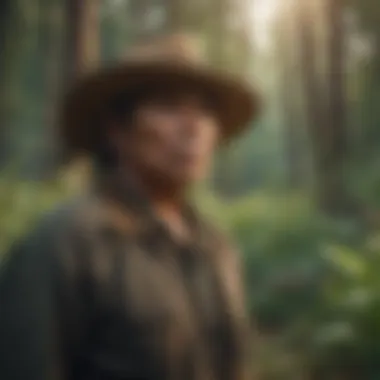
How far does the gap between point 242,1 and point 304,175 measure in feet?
1.06

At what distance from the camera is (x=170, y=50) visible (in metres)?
1.56

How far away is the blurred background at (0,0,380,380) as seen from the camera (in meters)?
1.57

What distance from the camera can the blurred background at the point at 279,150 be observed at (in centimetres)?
157

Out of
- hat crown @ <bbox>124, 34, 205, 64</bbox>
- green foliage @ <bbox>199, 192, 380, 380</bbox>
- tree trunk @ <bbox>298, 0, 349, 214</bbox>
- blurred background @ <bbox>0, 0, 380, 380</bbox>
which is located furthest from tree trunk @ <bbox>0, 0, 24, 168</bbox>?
tree trunk @ <bbox>298, 0, 349, 214</bbox>

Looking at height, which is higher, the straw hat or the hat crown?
the hat crown

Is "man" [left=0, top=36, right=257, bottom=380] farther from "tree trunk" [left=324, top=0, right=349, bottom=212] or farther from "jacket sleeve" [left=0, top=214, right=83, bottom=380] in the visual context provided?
"tree trunk" [left=324, top=0, right=349, bottom=212]

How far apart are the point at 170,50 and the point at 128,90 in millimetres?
97

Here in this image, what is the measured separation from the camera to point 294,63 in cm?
163

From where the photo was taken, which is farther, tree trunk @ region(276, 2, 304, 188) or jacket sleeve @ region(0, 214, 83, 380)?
tree trunk @ region(276, 2, 304, 188)

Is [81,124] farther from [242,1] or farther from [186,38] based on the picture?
[242,1]

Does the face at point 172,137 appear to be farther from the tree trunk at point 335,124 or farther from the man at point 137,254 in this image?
the tree trunk at point 335,124

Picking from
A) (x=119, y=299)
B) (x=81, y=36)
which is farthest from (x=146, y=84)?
(x=119, y=299)

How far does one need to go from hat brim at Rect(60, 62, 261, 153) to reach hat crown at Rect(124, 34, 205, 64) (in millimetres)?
12

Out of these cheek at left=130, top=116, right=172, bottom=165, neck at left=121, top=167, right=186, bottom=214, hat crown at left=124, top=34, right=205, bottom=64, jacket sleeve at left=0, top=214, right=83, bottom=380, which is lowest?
jacket sleeve at left=0, top=214, right=83, bottom=380
